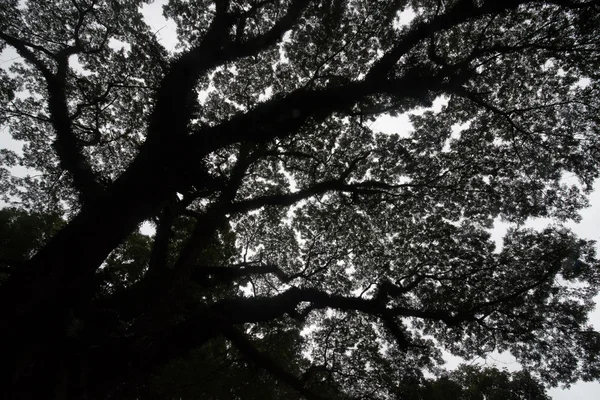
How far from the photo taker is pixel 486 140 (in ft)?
32.6

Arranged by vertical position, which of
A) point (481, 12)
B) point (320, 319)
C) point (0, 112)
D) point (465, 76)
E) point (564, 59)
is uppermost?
point (564, 59)

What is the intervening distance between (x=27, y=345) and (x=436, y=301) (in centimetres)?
1062

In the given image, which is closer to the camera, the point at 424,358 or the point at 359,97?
the point at 359,97

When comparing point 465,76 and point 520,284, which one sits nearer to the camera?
point 465,76

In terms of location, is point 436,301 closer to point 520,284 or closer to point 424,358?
point 424,358

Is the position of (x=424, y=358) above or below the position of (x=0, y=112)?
below

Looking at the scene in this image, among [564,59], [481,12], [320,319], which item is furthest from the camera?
[320,319]

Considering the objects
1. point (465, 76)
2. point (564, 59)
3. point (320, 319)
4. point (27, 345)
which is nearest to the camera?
point (27, 345)

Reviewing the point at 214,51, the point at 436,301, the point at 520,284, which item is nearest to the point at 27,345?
the point at 214,51

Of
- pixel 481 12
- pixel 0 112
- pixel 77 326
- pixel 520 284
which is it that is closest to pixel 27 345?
pixel 77 326

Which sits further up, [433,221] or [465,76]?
[465,76]

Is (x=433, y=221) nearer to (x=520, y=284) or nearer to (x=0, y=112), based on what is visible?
(x=520, y=284)

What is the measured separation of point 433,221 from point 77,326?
10.1 metres

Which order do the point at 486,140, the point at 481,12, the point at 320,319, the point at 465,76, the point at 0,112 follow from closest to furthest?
the point at 481,12 → the point at 465,76 → the point at 0,112 → the point at 486,140 → the point at 320,319
